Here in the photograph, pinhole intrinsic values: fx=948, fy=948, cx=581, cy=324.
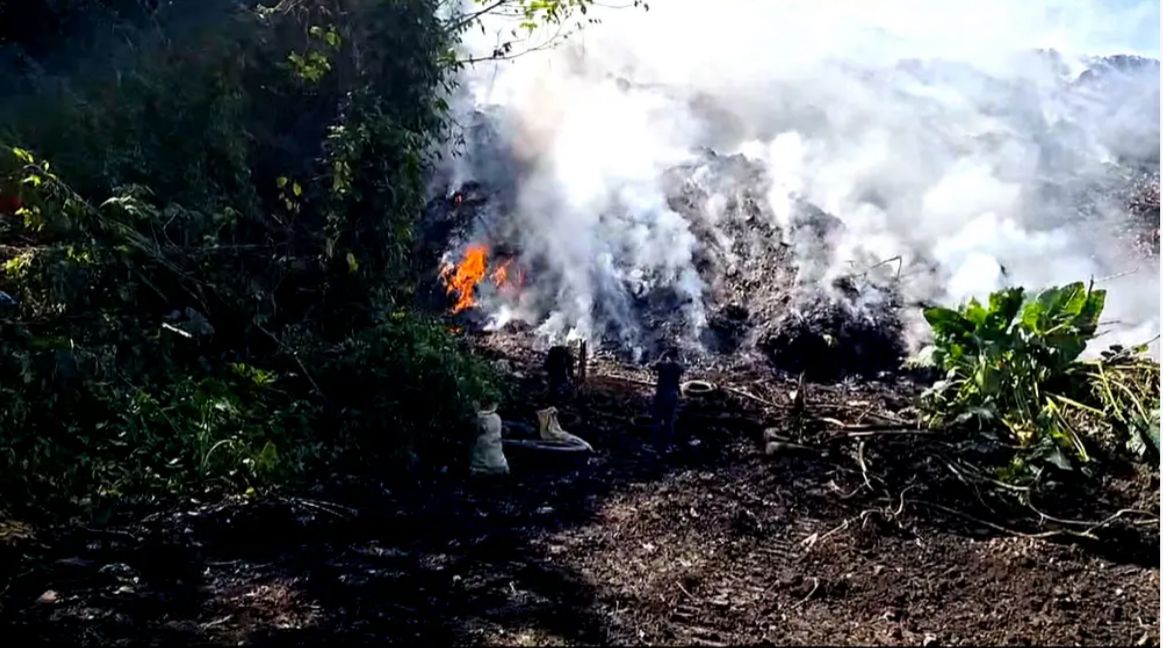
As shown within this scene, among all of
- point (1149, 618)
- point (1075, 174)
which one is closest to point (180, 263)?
point (1149, 618)

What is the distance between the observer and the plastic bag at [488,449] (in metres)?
4.78

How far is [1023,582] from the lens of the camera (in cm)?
336

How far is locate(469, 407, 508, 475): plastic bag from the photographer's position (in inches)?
188

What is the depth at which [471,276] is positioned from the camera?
9.20 metres

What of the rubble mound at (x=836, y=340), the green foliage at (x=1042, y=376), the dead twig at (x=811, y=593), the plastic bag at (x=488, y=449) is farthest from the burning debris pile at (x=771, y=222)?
the dead twig at (x=811, y=593)

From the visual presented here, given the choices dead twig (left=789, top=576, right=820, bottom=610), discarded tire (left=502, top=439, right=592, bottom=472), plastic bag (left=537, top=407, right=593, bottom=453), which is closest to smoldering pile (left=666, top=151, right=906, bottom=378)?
plastic bag (left=537, top=407, right=593, bottom=453)

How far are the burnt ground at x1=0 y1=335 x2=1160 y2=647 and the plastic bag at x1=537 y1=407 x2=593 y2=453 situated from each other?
22 cm

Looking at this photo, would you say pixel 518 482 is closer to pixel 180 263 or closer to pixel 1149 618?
pixel 180 263

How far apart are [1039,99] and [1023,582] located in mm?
13886

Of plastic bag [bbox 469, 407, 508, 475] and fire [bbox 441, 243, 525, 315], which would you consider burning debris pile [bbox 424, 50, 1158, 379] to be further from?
plastic bag [bbox 469, 407, 508, 475]

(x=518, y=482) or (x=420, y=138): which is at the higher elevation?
(x=420, y=138)

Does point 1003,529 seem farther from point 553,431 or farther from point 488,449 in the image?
point 488,449

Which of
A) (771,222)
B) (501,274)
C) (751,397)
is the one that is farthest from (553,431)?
(771,222)

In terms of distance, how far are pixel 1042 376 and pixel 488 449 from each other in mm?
3030
